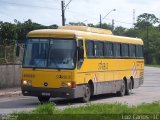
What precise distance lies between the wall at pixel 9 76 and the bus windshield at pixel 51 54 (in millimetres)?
9573

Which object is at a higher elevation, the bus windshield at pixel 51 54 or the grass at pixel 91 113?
the bus windshield at pixel 51 54

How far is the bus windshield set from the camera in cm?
2156

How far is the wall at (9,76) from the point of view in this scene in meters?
Answer: 31.4

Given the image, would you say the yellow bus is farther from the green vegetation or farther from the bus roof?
the green vegetation

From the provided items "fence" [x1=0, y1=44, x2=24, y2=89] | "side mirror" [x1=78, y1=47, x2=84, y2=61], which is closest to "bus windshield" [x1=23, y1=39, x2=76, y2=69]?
"side mirror" [x1=78, y1=47, x2=84, y2=61]

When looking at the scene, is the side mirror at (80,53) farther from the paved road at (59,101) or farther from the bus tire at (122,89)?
the bus tire at (122,89)

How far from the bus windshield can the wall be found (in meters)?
9.57

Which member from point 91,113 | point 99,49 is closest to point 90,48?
point 99,49

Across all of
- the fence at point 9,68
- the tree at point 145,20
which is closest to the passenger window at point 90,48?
the fence at point 9,68

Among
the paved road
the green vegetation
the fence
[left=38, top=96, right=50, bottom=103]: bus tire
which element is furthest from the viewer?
the green vegetation

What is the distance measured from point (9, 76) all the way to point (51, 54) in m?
10.9

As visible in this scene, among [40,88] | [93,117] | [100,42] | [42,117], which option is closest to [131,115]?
[93,117]

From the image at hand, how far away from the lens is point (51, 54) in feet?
70.9

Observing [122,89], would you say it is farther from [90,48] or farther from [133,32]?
[133,32]
